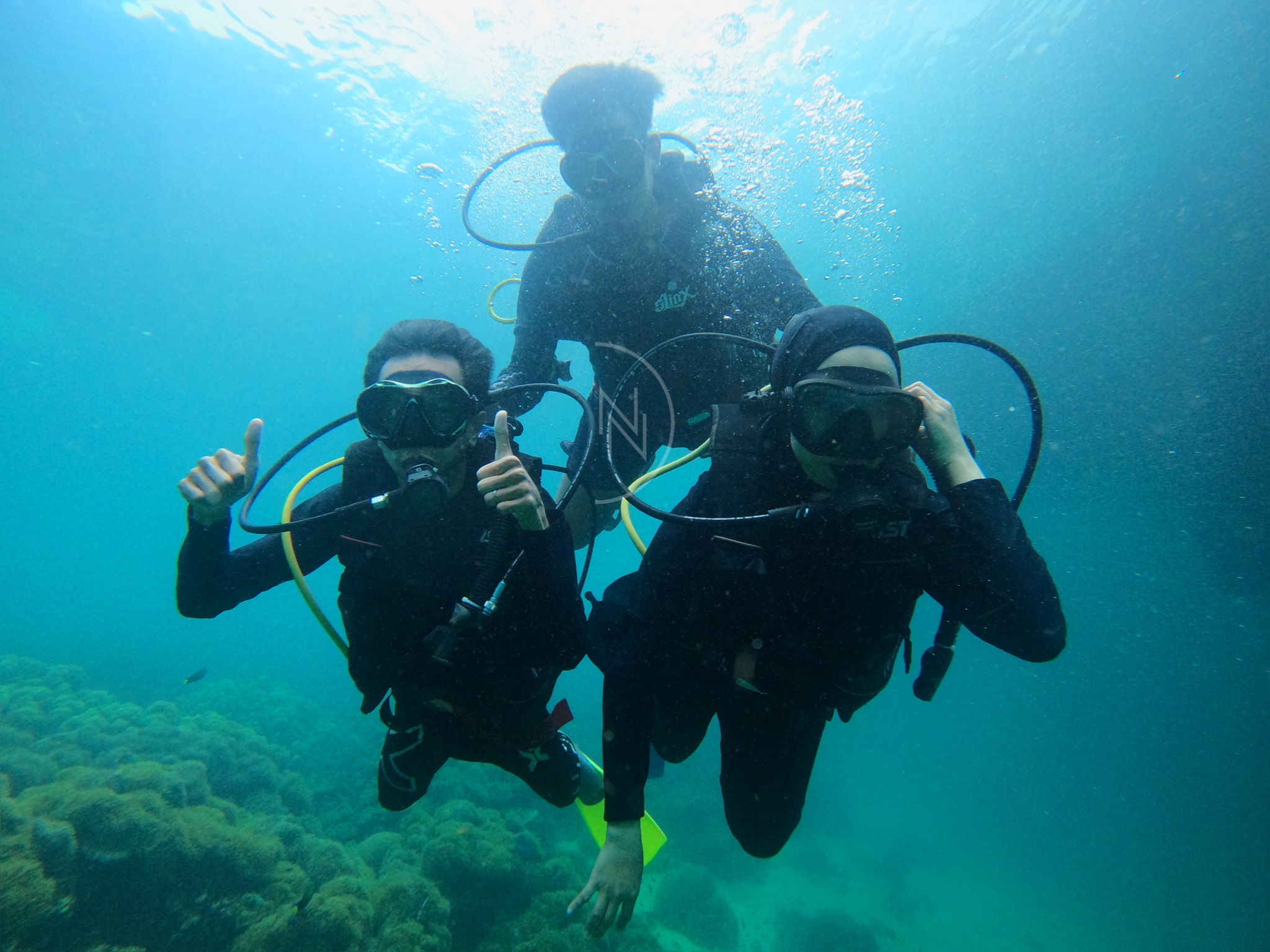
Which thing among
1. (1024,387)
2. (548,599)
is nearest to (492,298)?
(548,599)

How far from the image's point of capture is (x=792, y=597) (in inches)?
99.5

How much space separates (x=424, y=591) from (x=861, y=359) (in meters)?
2.40

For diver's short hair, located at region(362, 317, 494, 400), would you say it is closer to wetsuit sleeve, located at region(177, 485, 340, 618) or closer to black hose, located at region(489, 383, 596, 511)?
black hose, located at region(489, 383, 596, 511)

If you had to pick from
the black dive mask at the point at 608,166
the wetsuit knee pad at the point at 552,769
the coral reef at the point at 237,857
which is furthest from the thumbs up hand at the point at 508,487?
the coral reef at the point at 237,857

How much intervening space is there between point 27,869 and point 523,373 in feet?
22.0

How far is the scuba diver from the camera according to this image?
2244 millimetres

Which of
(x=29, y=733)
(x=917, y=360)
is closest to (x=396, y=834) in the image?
(x=29, y=733)

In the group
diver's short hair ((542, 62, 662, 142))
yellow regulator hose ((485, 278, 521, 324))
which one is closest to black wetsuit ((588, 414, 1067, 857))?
diver's short hair ((542, 62, 662, 142))

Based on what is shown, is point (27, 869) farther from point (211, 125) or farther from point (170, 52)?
point (211, 125)

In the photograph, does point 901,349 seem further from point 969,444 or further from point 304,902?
point 304,902

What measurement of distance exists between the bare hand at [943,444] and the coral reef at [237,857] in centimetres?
745

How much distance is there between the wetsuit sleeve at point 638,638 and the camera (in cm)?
244

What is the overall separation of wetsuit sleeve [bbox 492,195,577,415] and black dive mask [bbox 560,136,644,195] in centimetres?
55

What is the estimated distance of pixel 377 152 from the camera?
2114cm
